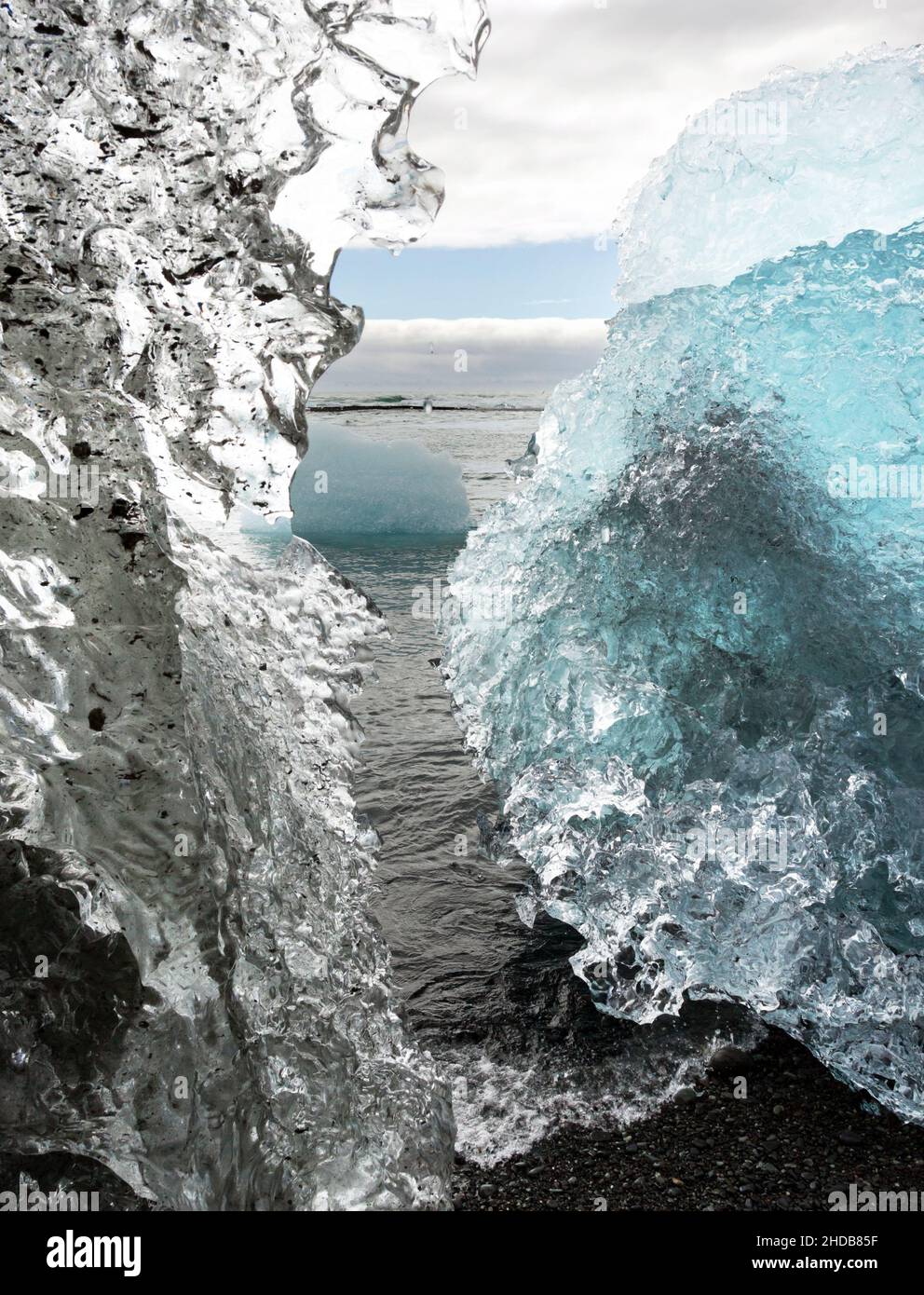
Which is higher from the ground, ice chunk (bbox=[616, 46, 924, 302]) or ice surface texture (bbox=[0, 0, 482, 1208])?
ice chunk (bbox=[616, 46, 924, 302])

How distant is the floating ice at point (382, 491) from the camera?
13891mm

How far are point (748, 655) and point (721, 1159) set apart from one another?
1.83 metres

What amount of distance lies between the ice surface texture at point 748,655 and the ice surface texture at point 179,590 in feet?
3.85

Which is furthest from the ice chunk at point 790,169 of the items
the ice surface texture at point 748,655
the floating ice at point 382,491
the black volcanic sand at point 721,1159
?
the floating ice at point 382,491

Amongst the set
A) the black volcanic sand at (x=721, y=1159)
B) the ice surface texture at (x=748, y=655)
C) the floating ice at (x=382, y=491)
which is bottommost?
the black volcanic sand at (x=721, y=1159)

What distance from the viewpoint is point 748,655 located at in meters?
3.87

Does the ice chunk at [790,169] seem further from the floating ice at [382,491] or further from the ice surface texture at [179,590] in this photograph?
the floating ice at [382,491]

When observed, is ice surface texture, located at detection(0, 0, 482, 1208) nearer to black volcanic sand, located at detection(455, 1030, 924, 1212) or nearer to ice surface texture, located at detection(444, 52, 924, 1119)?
black volcanic sand, located at detection(455, 1030, 924, 1212)

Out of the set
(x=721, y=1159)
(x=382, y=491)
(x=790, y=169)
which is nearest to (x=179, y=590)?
(x=721, y=1159)

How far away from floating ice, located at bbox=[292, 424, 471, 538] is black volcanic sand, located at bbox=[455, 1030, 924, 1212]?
37.3ft

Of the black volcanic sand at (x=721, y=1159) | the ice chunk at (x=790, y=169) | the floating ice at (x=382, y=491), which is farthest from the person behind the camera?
the floating ice at (x=382, y=491)

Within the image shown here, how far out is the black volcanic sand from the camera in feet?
9.12

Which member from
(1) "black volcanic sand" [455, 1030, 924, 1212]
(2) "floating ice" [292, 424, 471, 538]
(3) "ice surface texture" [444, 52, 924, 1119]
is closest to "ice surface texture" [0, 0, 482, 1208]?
(1) "black volcanic sand" [455, 1030, 924, 1212]

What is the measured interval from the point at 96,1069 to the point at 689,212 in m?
4.41
